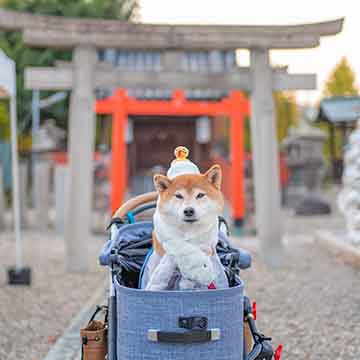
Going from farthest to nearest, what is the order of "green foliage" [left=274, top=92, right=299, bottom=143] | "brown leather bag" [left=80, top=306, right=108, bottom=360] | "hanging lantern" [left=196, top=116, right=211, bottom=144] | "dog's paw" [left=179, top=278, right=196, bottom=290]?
1. "green foliage" [left=274, top=92, right=299, bottom=143]
2. "hanging lantern" [left=196, top=116, right=211, bottom=144]
3. "brown leather bag" [left=80, top=306, right=108, bottom=360]
4. "dog's paw" [left=179, top=278, right=196, bottom=290]

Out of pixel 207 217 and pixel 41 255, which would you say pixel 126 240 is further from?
pixel 41 255

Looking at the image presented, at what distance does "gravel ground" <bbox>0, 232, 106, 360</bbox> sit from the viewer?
4.60 meters

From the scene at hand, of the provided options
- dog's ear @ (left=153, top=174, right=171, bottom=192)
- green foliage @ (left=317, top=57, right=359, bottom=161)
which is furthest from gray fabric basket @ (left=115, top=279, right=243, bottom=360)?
green foliage @ (left=317, top=57, right=359, bottom=161)

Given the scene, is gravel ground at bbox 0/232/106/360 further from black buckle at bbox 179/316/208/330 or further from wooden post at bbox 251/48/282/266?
wooden post at bbox 251/48/282/266

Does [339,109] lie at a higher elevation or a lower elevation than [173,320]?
higher

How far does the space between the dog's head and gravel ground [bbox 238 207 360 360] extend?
1845 millimetres

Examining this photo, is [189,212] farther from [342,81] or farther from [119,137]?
[342,81]

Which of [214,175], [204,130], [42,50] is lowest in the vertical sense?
[214,175]

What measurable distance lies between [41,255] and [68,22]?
3.42 m

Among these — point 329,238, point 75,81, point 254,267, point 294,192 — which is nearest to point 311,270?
point 254,267

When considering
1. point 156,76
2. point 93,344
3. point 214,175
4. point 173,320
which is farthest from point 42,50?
point 173,320

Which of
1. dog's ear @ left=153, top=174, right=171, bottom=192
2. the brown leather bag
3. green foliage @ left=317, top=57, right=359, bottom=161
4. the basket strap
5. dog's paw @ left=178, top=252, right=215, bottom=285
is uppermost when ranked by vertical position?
green foliage @ left=317, top=57, right=359, bottom=161

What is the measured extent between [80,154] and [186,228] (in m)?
5.17

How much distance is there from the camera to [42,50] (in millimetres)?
21781
